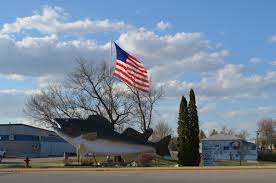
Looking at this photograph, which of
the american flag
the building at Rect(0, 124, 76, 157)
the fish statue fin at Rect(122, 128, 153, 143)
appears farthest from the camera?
the building at Rect(0, 124, 76, 157)

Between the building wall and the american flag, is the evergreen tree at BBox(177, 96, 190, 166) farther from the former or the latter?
the building wall

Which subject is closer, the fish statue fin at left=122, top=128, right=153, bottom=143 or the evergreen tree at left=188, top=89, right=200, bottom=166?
the fish statue fin at left=122, top=128, right=153, bottom=143

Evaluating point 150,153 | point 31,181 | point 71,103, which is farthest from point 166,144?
point 71,103

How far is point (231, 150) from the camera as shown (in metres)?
65.6

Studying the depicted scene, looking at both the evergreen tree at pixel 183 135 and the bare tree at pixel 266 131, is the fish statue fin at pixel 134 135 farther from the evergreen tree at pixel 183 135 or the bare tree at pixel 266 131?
the bare tree at pixel 266 131

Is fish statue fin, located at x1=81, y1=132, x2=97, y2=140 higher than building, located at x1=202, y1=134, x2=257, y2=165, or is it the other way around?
fish statue fin, located at x1=81, y1=132, x2=97, y2=140

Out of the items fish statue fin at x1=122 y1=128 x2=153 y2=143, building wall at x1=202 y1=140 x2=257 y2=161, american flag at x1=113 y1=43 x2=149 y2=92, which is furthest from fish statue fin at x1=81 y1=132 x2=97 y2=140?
building wall at x1=202 y1=140 x2=257 y2=161

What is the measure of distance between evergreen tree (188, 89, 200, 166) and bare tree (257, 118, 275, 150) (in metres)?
88.9

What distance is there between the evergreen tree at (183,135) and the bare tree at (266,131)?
89.3 m

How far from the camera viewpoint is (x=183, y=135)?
34.8 metres

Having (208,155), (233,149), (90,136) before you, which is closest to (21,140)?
(233,149)

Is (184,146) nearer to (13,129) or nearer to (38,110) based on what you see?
(38,110)

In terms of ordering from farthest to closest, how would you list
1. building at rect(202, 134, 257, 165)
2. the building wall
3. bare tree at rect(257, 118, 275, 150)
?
bare tree at rect(257, 118, 275, 150) → the building wall → building at rect(202, 134, 257, 165)

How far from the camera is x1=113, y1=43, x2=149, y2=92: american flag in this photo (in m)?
32.8
